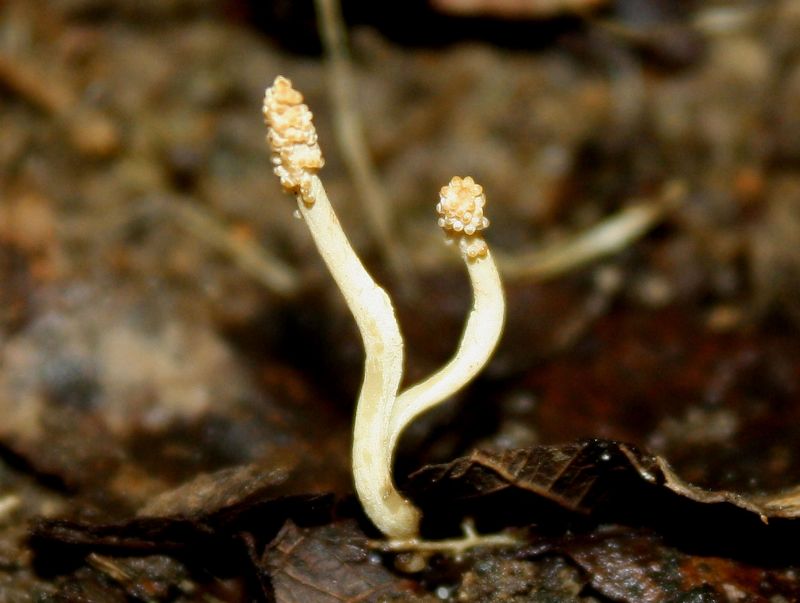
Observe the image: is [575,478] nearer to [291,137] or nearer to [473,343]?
[473,343]

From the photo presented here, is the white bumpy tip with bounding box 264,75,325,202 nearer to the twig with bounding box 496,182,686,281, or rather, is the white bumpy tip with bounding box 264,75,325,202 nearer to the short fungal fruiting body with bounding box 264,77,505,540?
the short fungal fruiting body with bounding box 264,77,505,540

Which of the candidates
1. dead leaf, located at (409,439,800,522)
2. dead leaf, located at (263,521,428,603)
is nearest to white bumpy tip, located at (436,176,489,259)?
dead leaf, located at (409,439,800,522)

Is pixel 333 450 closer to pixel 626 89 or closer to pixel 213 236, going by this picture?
pixel 213 236

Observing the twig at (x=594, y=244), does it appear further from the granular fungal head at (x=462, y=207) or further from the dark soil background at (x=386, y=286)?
the granular fungal head at (x=462, y=207)

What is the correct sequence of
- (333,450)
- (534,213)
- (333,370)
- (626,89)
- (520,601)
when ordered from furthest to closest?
(626,89) → (534,213) → (333,370) → (333,450) → (520,601)

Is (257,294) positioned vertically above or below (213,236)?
below

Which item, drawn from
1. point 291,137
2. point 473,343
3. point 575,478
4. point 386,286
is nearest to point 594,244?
point 386,286

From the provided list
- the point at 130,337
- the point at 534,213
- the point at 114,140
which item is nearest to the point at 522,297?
the point at 534,213
